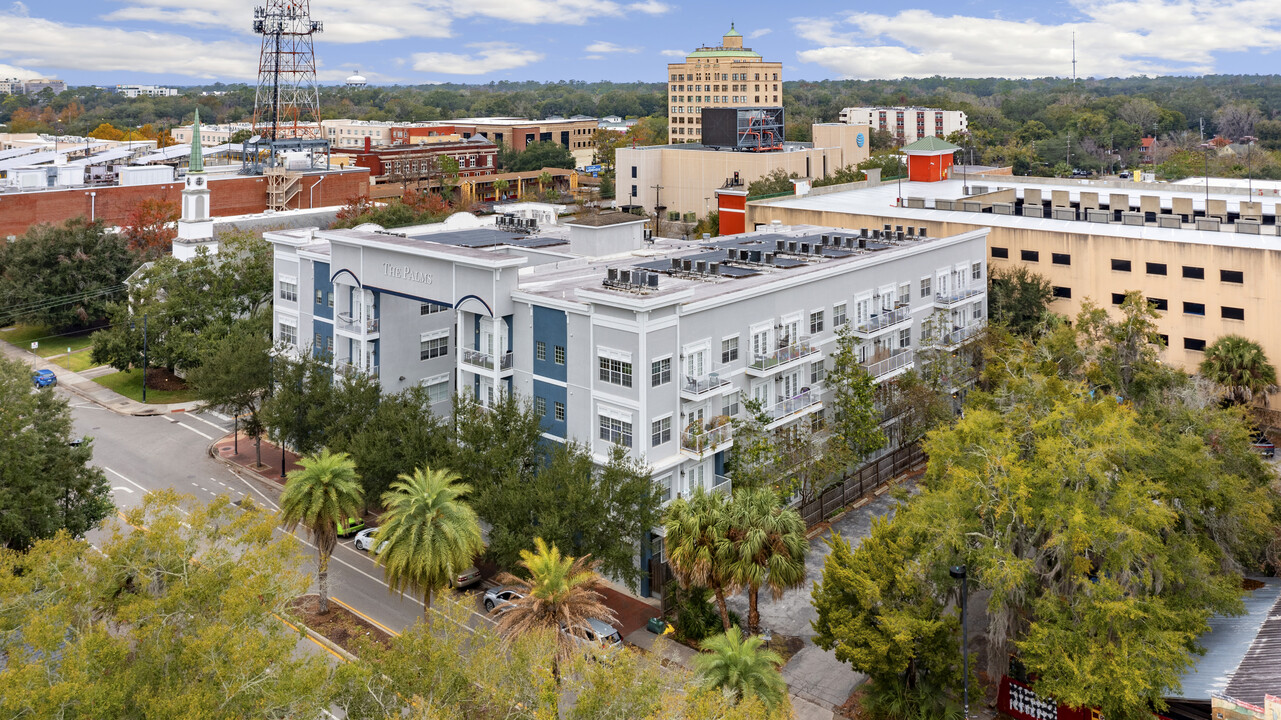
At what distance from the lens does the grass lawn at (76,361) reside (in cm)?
8006

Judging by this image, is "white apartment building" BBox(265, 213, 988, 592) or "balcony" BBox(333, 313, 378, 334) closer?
"white apartment building" BBox(265, 213, 988, 592)

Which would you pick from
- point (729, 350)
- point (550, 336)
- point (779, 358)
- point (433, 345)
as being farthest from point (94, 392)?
point (779, 358)

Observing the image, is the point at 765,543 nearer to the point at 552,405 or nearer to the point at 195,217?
the point at 552,405

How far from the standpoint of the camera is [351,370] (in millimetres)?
49719

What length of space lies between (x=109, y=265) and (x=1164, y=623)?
84.7m

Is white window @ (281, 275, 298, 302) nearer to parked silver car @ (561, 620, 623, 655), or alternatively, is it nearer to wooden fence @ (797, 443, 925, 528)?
parked silver car @ (561, 620, 623, 655)

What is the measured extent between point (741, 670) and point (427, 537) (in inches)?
472

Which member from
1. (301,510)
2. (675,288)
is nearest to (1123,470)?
(675,288)

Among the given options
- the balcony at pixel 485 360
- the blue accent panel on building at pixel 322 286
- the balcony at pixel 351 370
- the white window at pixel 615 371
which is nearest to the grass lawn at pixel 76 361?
the blue accent panel on building at pixel 322 286

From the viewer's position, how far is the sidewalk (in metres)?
68.8

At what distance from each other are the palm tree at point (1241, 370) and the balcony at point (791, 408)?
2507 centimetres

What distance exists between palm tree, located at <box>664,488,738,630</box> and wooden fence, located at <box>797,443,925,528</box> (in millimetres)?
14095

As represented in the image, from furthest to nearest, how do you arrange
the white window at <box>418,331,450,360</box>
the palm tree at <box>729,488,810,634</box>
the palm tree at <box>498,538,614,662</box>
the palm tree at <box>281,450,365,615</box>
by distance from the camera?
the white window at <box>418,331,450,360</box> < the palm tree at <box>281,450,365,615</box> < the palm tree at <box>729,488,810,634</box> < the palm tree at <box>498,538,614,662</box>

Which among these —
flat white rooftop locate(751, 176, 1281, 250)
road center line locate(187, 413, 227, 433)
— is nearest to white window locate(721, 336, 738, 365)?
flat white rooftop locate(751, 176, 1281, 250)
